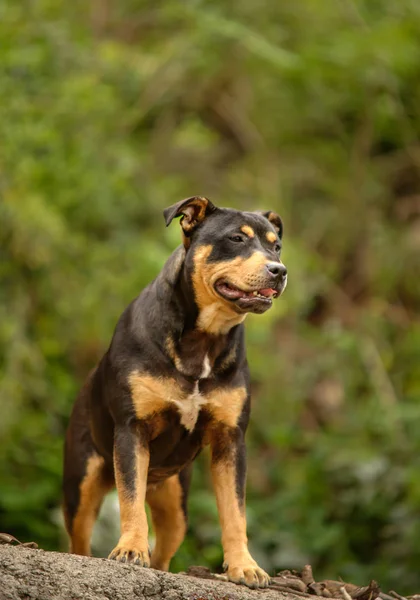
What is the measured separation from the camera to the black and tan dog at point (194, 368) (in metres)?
5.96

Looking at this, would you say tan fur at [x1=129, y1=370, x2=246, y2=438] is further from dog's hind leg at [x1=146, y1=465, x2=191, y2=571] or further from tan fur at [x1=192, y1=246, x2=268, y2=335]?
dog's hind leg at [x1=146, y1=465, x2=191, y2=571]

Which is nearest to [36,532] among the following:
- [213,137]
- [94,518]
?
[94,518]

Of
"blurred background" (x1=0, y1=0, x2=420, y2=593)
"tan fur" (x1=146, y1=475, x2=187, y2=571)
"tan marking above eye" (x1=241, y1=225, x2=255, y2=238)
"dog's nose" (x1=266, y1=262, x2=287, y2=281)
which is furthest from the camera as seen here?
"blurred background" (x1=0, y1=0, x2=420, y2=593)

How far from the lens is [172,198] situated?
14969mm

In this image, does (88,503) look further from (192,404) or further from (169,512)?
(192,404)

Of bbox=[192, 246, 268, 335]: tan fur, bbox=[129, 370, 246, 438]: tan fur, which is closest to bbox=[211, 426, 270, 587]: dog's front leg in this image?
bbox=[129, 370, 246, 438]: tan fur

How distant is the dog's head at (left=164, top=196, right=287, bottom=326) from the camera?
5961mm

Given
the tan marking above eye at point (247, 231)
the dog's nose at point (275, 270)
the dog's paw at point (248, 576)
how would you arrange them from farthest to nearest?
the tan marking above eye at point (247, 231), the dog's nose at point (275, 270), the dog's paw at point (248, 576)

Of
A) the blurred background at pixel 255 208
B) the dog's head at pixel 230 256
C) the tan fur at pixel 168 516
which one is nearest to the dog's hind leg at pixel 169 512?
the tan fur at pixel 168 516

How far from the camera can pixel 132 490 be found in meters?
5.92

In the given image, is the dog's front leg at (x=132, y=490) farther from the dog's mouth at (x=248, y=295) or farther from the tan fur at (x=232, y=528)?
the dog's mouth at (x=248, y=295)

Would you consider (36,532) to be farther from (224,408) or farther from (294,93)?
(294,93)

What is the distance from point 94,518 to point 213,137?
11.0 meters

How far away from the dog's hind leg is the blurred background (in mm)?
2984
